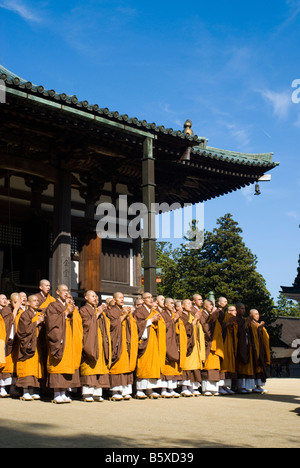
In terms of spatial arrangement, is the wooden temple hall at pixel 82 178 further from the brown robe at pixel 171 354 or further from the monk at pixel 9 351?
the monk at pixel 9 351

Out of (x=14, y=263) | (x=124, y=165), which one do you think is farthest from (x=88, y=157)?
(x=14, y=263)

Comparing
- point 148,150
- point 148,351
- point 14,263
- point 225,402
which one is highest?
point 148,150

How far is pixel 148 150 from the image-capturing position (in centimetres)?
1109

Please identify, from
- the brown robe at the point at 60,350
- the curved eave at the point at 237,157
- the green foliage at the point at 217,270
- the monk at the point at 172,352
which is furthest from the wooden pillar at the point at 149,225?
the green foliage at the point at 217,270

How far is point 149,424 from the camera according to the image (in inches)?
235

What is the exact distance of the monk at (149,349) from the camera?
9.14m

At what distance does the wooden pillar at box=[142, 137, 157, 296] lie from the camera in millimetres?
10352

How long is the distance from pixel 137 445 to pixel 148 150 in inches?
289

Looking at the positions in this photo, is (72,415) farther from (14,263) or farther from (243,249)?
(243,249)

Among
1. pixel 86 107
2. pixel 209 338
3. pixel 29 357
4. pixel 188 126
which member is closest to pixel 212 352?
pixel 209 338

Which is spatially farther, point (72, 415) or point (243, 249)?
point (243, 249)

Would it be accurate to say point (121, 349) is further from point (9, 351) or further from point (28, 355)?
point (9, 351)
